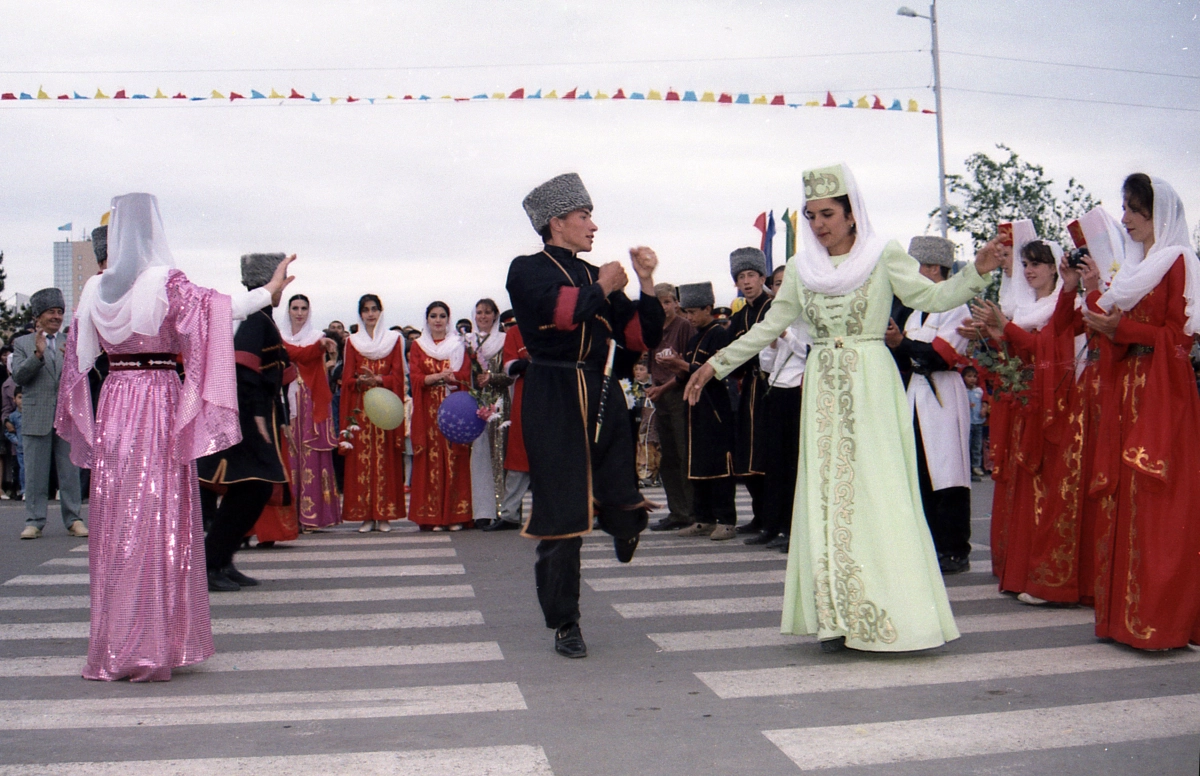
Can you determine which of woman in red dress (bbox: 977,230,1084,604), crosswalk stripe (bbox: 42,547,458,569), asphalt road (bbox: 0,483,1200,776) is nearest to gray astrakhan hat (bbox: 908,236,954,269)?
woman in red dress (bbox: 977,230,1084,604)

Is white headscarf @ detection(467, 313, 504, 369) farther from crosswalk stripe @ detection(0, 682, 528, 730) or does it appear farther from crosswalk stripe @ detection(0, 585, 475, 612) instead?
crosswalk stripe @ detection(0, 682, 528, 730)

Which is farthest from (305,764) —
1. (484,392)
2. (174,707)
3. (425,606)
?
(484,392)

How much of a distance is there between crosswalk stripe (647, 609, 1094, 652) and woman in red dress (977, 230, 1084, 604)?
0.26 metres

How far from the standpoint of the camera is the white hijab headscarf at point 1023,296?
277 inches

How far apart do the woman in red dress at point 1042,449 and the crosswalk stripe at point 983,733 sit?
2.10 meters

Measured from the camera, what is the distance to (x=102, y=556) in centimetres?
521

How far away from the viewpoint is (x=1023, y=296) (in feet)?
23.6

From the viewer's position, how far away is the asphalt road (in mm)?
3910

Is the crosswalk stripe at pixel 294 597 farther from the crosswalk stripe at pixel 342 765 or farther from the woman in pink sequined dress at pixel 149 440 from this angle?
the crosswalk stripe at pixel 342 765

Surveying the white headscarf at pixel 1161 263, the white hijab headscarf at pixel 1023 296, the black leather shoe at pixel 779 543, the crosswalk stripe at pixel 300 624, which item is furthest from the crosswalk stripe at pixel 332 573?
the white headscarf at pixel 1161 263

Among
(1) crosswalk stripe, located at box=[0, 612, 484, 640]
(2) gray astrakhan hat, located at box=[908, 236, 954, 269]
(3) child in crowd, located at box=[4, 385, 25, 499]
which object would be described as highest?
(2) gray astrakhan hat, located at box=[908, 236, 954, 269]

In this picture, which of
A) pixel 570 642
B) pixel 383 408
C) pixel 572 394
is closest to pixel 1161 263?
pixel 572 394

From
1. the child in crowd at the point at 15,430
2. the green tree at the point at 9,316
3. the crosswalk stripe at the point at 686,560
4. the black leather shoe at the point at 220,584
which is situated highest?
the green tree at the point at 9,316

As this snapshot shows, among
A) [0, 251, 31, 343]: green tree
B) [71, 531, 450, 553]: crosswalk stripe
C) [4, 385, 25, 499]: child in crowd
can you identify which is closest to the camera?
[71, 531, 450, 553]: crosswalk stripe
